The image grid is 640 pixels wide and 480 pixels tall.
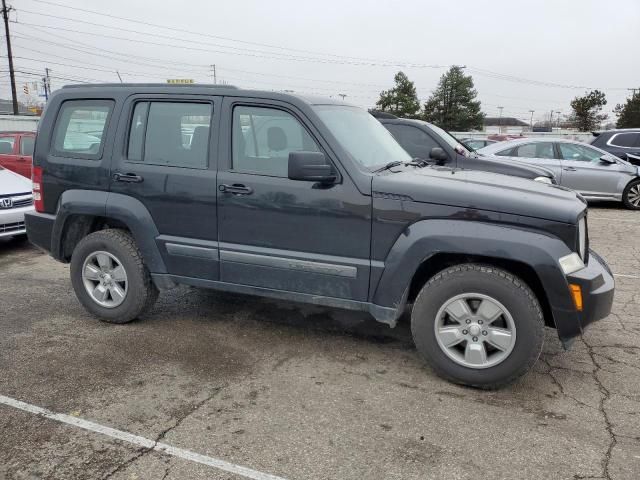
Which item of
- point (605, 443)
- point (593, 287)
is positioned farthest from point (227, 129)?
point (605, 443)

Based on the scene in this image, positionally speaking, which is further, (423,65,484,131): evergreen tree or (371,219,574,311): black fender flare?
(423,65,484,131): evergreen tree

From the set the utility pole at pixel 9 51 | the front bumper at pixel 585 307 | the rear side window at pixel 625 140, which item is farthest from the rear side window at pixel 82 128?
the utility pole at pixel 9 51

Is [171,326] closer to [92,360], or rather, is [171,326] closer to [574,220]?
[92,360]

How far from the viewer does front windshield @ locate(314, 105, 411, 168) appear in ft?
13.1

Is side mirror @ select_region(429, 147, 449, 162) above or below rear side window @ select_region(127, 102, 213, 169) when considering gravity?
below

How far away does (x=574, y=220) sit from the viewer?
11.0ft

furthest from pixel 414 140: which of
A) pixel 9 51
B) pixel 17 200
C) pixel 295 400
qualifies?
pixel 9 51

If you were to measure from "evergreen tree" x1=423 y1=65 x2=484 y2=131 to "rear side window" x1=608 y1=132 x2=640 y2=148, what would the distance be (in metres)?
48.9

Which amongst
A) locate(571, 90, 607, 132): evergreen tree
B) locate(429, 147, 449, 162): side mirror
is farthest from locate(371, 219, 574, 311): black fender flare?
locate(571, 90, 607, 132): evergreen tree

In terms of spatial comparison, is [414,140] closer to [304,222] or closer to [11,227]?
[304,222]

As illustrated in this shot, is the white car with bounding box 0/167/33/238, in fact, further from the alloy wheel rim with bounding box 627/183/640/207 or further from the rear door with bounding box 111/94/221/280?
the alloy wheel rim with bounding box 627/183/640/207

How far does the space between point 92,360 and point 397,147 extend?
3.01 meters

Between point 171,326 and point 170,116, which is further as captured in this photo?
point 171,326

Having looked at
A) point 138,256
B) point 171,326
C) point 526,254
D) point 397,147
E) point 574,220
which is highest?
point 397,147
